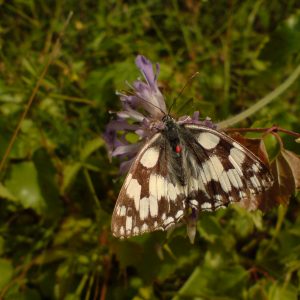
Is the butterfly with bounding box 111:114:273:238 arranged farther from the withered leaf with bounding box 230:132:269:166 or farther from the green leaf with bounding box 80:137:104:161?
the green leaf with bounding box 80:137:104:161

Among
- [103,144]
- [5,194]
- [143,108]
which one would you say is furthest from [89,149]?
[143,108]

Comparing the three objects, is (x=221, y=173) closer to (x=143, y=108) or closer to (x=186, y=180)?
(x=186, y=180)

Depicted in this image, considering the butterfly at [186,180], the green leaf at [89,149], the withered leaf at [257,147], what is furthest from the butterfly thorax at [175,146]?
the green leaf at [89,149]

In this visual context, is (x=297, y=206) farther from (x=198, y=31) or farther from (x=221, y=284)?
(x=198, y=31)

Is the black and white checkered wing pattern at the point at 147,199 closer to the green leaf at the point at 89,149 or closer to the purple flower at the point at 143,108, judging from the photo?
the purple flower at the point at 143,108

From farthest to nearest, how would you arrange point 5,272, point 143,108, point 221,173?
point 5,272, point 143,108, point 221,173

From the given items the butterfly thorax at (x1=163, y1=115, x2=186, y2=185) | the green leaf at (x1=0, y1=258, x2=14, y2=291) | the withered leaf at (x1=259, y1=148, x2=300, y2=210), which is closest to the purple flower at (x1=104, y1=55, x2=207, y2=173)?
the butterfly thorax at (x1=163, y1=115, x2=186, y2=185)

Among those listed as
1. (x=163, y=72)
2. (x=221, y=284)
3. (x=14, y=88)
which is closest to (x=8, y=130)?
(x=14, y=88)
